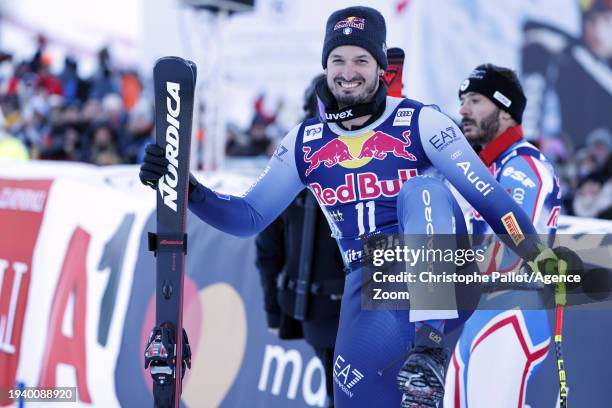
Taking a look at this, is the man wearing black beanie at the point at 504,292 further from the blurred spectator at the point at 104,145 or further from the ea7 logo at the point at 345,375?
the blurred spectator at the point at 104,145

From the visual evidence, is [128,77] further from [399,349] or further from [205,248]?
[399,349]

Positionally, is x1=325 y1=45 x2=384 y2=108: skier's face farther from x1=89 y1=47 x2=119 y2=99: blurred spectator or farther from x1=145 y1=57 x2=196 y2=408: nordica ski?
x1=89 y1=47 x2=119 y2=99: blurred spectator

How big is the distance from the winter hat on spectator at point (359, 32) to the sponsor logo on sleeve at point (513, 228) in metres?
0.79

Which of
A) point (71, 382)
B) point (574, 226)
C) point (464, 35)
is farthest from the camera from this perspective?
point (464, 35)

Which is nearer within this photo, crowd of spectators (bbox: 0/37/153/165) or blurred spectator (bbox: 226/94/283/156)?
crowd of spectators (bbox: 0/37/153/165)

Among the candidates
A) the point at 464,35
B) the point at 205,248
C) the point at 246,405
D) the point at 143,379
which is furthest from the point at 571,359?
the point at 464,35

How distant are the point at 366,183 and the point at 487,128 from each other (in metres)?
1.19

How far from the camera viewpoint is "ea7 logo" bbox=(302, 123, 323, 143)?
3.65 metres

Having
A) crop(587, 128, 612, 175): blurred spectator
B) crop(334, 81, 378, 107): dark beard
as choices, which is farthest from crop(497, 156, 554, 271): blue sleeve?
crop(587, 128, 612, 175): blurred spectator

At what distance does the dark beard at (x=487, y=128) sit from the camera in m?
4.40

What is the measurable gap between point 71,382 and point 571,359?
3635mm

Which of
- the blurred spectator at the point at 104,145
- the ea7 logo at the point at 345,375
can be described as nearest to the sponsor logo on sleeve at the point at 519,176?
the ea7 logo at the point at 345,375

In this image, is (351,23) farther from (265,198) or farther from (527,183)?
(527,183)

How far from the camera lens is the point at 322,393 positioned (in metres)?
5.12
